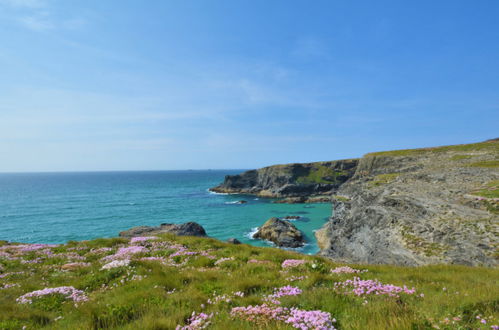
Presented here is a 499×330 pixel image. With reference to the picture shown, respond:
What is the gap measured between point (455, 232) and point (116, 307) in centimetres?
2178

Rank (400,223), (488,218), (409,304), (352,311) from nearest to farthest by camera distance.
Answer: (352,311)
(409,304)
(488,218)
(400,223)

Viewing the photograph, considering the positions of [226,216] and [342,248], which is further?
[226,216]

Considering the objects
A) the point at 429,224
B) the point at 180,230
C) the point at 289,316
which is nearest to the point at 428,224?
the point at 429,224

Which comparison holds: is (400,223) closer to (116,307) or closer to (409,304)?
(409,304)

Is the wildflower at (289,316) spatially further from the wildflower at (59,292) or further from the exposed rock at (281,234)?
the exposed rock at (281,234)

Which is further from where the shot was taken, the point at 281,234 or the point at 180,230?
the point at 281,234

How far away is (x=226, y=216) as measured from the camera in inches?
2680

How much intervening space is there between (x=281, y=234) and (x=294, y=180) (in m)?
83.5

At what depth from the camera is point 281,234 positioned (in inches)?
1670

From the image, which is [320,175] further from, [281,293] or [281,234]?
[281,293]

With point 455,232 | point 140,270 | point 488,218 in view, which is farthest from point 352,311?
point 488,218

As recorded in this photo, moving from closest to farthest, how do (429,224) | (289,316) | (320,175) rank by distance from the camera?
(289,316) → (429,224) → (320,175)

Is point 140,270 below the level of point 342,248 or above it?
above

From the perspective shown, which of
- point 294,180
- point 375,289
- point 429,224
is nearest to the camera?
point 375,289
